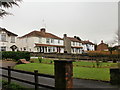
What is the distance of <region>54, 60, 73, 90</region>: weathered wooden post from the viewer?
4.54 meters

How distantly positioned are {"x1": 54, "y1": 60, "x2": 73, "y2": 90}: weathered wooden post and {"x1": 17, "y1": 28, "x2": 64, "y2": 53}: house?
40.0 metres

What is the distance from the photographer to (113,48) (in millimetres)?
36750

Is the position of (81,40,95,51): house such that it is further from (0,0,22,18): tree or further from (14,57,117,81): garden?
(0,0,22,18): tree

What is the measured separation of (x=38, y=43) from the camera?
4550cm

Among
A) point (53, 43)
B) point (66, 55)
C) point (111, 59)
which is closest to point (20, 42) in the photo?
point (53, 43)

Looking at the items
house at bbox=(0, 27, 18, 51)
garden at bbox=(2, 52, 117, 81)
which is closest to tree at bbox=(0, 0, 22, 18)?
garden at bbox=(2, 52, 117, 81)

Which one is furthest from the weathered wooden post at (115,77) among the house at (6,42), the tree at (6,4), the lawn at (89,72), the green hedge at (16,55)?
the house at (6,42)

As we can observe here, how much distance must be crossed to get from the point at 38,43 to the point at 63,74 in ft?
136

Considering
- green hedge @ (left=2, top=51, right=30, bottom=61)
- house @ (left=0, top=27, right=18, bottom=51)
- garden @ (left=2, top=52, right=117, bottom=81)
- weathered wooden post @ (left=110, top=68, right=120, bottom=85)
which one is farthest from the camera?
house @ (left=0, top=27, right=18, bottom=51)

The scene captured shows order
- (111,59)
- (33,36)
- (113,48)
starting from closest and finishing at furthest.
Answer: (111,59)
(113,48)
(33,36)

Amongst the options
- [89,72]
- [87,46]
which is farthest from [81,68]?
[87,46]

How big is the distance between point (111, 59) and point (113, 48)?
12.2 metres

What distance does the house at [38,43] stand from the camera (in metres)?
44.5

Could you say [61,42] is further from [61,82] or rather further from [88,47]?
[61,82]
